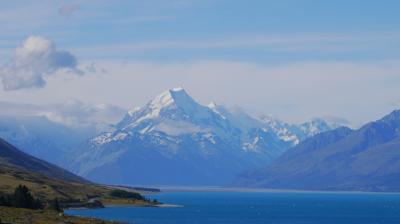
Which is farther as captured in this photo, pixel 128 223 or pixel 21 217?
pixel 128 223

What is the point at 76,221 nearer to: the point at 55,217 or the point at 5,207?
the point at 55,217

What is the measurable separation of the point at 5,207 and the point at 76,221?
83.5ft

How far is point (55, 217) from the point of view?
17500 cm

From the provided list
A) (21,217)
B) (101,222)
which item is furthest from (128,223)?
(21,217)

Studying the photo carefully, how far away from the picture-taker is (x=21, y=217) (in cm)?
16500

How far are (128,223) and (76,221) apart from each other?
23.8m

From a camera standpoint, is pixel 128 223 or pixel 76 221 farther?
pixel 128 223

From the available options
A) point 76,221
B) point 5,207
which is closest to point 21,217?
point 76,221

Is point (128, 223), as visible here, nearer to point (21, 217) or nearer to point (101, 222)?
point (101, 222)

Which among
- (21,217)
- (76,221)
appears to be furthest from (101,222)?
(21,217)

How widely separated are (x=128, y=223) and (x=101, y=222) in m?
19.0

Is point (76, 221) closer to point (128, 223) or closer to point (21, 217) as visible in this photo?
point (21, 217)

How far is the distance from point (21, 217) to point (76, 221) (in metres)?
10.8

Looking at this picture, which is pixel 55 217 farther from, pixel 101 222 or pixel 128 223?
pixel 128 223
